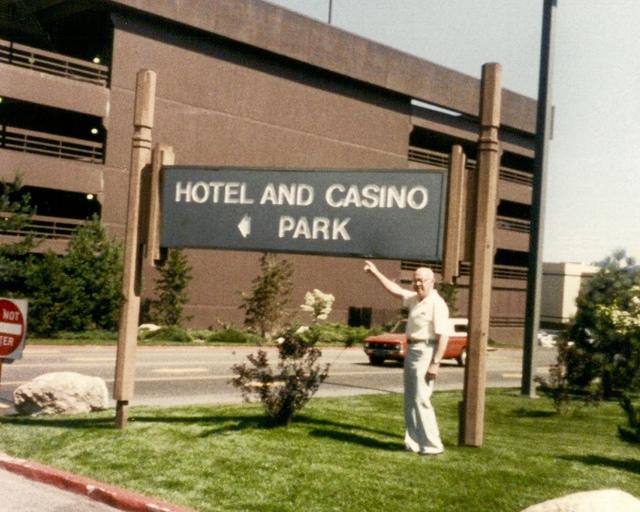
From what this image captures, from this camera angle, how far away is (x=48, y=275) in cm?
3073

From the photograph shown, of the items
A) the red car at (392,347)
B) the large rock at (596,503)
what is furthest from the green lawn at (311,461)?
the red car at (392,347)

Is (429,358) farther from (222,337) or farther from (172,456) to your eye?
(222,337)

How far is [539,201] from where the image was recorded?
57.7 ft

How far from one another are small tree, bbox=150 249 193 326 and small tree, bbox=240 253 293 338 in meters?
3.35

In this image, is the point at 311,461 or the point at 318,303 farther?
the point at 318,303

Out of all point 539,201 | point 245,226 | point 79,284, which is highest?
point 539,201

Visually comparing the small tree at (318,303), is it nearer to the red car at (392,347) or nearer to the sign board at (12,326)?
the red car at (392,347)

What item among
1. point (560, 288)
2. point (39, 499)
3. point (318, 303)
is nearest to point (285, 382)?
point (39, 499)

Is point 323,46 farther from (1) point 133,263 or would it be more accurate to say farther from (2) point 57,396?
(1) point 133,263

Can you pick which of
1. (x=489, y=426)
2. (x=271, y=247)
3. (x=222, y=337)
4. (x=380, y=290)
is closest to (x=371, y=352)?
(x=222, y=337)

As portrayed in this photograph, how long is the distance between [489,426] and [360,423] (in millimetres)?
2350

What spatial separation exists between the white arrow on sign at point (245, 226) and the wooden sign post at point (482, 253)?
2.51 meters

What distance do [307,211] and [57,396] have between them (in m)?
4.39

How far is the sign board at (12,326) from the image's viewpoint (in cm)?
953
